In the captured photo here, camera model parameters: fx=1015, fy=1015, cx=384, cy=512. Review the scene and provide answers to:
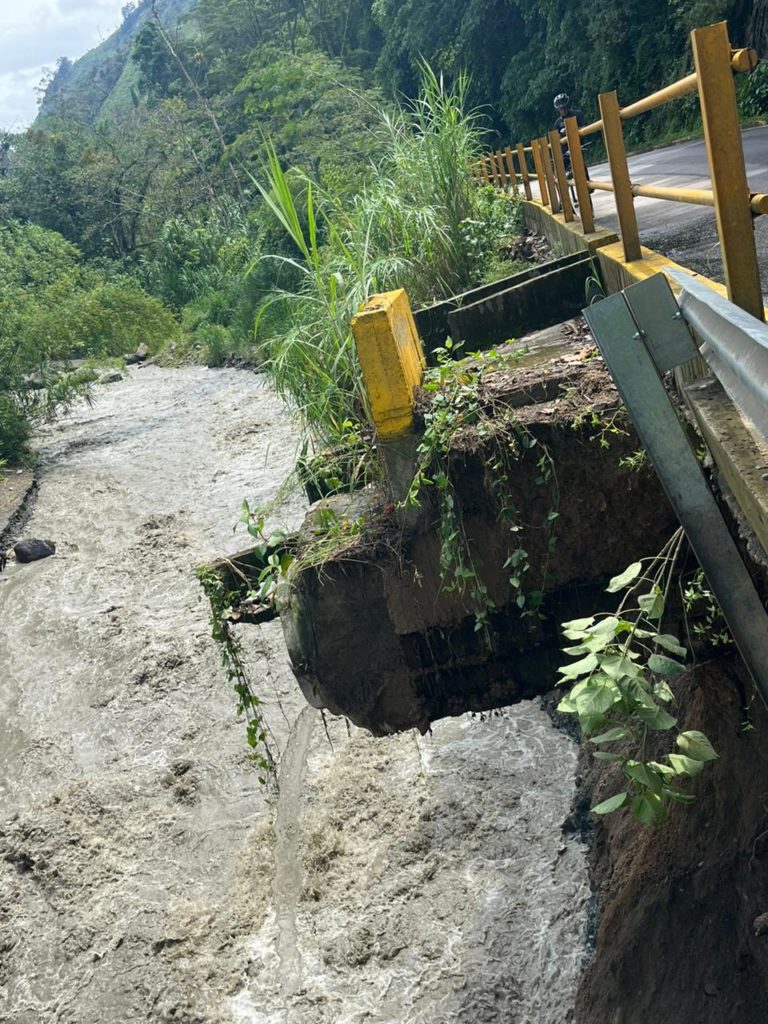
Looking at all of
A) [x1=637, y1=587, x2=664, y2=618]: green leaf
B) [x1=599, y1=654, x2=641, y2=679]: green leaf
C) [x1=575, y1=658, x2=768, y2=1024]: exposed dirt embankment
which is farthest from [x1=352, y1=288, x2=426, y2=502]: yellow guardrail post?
[x1=599, y1=654, x2=641, y2=679]: green leaf

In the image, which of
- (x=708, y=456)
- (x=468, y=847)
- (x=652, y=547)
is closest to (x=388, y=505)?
(x=652, y=547)

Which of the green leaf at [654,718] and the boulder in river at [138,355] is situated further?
the boulder in river at [138,355]

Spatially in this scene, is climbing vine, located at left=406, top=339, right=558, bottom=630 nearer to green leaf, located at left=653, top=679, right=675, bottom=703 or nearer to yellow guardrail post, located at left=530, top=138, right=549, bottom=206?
green leaf, located at left=653, top=679, right=675, bottom=703

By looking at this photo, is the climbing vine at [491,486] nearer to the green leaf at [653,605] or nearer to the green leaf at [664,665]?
the green leaf at [653,605]

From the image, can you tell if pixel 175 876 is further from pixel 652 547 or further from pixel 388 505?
pixel 652 547

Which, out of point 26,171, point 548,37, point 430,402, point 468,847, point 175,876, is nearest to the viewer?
point 430,402

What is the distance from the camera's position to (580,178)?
691 cm

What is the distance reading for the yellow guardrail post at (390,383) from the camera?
13.6ft

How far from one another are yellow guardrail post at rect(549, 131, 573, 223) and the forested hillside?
71cm

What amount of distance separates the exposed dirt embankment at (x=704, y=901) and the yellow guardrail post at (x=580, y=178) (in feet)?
11.8

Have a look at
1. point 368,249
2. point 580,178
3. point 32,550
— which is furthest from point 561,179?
point 32,550

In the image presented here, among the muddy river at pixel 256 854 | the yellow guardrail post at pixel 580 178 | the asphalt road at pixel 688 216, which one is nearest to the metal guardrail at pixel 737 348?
the asphalt road at pixel 688 216

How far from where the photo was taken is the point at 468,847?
5.63 meters

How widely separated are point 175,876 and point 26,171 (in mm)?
40117
